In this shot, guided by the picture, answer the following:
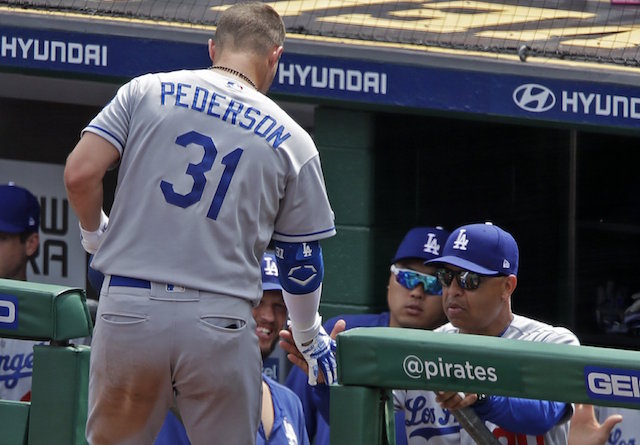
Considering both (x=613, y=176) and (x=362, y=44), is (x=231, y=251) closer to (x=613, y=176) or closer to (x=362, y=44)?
(x=362, y=44)

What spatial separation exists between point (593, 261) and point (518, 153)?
67 centimetres

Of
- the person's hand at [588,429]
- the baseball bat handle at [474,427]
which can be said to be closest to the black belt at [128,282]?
the baseball bat handle at [474,427]

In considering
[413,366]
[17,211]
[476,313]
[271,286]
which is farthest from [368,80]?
[413,366]

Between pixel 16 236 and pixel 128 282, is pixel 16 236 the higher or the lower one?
the higher one

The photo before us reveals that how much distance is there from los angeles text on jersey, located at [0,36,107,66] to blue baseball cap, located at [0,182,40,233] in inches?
25.3

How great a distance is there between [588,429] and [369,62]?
2624mm

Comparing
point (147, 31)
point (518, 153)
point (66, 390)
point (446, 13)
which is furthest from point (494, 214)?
point (66, 390)

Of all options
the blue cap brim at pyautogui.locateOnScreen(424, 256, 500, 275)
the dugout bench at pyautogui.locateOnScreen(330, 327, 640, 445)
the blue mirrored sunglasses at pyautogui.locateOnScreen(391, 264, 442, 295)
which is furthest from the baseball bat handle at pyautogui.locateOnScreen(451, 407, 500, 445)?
the blue mirrored sunglasses at pyautogui.locateOnScreen(391, 264, 442, 295)

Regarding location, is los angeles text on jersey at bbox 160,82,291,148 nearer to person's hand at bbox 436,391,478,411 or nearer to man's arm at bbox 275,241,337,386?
man's arm at bbox 275,241,337,386

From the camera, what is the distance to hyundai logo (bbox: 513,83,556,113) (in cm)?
621

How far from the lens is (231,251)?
3.39 metres

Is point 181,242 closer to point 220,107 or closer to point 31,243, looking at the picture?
point 220,107

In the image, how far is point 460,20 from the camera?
22.0ft

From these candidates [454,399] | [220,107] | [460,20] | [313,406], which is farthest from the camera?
[460,20]
